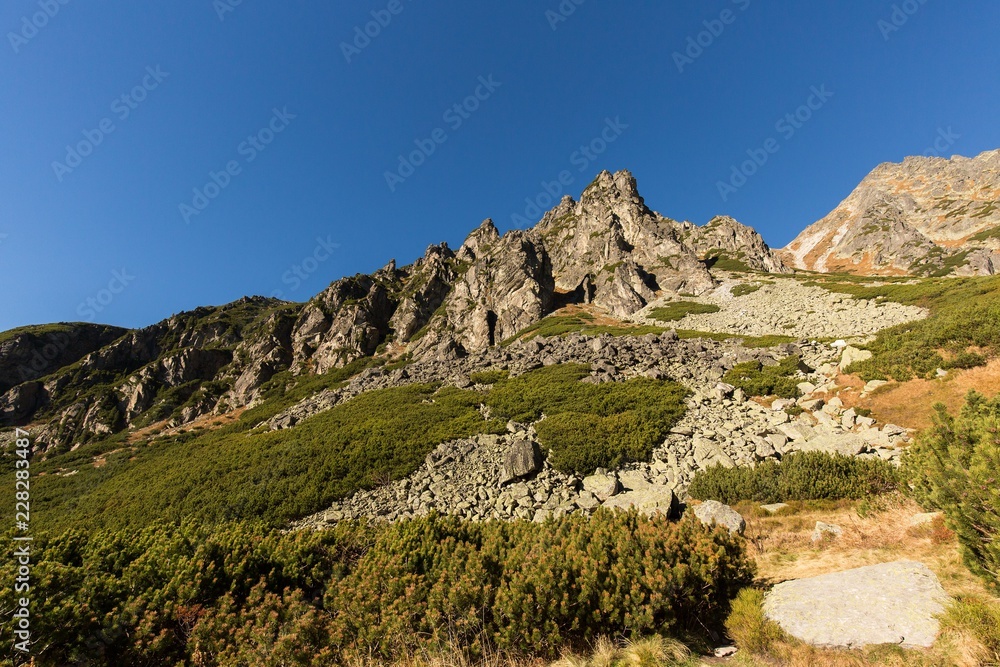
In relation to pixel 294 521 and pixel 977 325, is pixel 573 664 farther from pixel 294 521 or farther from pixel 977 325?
pixel 977 325

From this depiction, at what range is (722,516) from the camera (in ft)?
31.9

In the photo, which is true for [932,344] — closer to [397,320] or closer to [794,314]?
[794,314]

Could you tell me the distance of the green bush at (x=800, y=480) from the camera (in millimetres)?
10648

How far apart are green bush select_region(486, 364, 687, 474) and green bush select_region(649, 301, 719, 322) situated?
29.0m

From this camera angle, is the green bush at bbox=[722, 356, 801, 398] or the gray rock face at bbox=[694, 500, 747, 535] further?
the green bush at bbox=[722, 356, 801, 398]

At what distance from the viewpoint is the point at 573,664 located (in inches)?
198

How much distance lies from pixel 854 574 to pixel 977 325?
19.3m

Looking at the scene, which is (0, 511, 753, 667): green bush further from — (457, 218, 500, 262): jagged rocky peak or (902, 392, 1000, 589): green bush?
(457, 218, 500, 262): jagged rocky peak

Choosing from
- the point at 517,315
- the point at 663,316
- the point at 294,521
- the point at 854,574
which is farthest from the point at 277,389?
the point at 854,574

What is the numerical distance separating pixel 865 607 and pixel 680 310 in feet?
179

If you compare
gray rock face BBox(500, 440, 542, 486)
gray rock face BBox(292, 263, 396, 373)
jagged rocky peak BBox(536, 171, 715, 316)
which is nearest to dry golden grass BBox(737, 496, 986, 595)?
gray rock face BBox(500, 440, 542, 486)

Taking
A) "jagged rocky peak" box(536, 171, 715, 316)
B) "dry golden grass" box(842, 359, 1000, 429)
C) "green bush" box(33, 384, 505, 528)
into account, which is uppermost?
"jagged rocky peak" box(536, 171, 715, 316)

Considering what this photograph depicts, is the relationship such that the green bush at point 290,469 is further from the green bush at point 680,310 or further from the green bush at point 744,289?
the green bush at point 744,289

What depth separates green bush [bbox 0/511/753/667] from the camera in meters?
5.27
